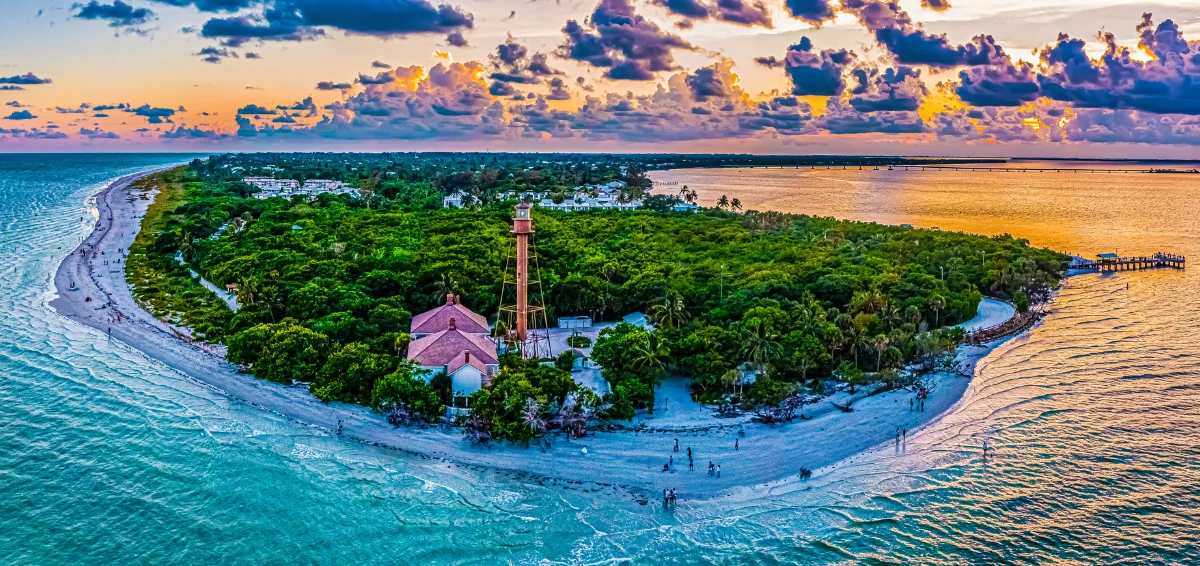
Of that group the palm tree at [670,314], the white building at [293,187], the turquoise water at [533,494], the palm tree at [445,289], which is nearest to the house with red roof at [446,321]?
the palm tree at [445,289]

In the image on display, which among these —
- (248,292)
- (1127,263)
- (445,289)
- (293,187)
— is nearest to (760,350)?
(445,289)

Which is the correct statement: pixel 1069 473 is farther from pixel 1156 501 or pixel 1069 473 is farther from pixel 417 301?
pixel 417 301

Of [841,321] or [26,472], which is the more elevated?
[841,321]

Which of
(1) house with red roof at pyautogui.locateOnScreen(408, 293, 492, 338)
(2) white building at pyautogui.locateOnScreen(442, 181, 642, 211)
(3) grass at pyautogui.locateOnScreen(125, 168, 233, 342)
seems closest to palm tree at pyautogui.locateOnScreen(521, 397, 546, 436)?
(1) house with red roof at pyautogui.locateOnScreen(408, 293, 492, 338)

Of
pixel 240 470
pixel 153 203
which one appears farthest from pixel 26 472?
pixel 153 203

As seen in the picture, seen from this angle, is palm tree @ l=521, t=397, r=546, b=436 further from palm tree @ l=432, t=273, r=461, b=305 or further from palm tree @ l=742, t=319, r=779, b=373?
palm tree @ l=432, t=273, r=461, b=305

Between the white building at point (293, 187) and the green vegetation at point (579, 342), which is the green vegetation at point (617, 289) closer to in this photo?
the green vegetation at point (579, 342)
